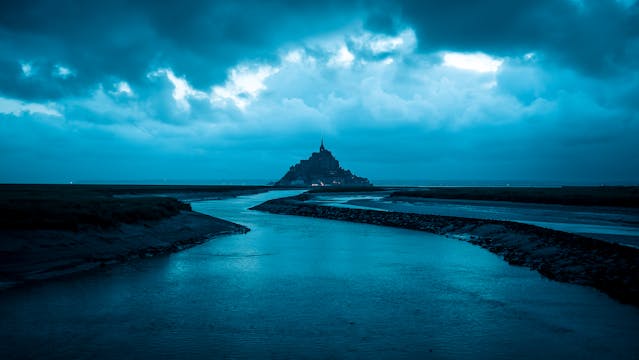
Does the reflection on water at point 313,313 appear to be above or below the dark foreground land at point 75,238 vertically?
below

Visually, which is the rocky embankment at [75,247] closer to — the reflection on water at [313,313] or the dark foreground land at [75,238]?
the dark foreground land at [75,238]

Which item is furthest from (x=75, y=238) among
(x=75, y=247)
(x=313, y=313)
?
(x=313, y=313)

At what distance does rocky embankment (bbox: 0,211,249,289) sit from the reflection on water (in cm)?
165

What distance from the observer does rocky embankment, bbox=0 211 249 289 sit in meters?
18.0

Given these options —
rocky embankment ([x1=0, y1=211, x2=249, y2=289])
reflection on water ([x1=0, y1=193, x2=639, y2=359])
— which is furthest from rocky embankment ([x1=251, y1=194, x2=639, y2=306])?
rocky embankment ([x1=0, y1=211, x2=249, y2=289])

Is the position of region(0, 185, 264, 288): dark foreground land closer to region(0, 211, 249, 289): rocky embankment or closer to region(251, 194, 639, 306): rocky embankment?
region(0, 211, 249, 289): rocky embankment

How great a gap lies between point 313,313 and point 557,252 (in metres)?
15.4

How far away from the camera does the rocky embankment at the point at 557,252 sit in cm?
1608

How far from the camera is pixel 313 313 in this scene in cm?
1379

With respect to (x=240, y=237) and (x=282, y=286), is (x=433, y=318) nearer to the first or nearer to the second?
(x=282, y=286)

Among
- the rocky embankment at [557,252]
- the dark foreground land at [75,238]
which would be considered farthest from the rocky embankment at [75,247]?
the rocky embankment at [557,252]

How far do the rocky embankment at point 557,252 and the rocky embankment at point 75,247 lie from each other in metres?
21.5

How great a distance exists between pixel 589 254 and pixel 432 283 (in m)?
8.21

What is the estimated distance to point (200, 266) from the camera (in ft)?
70.7
